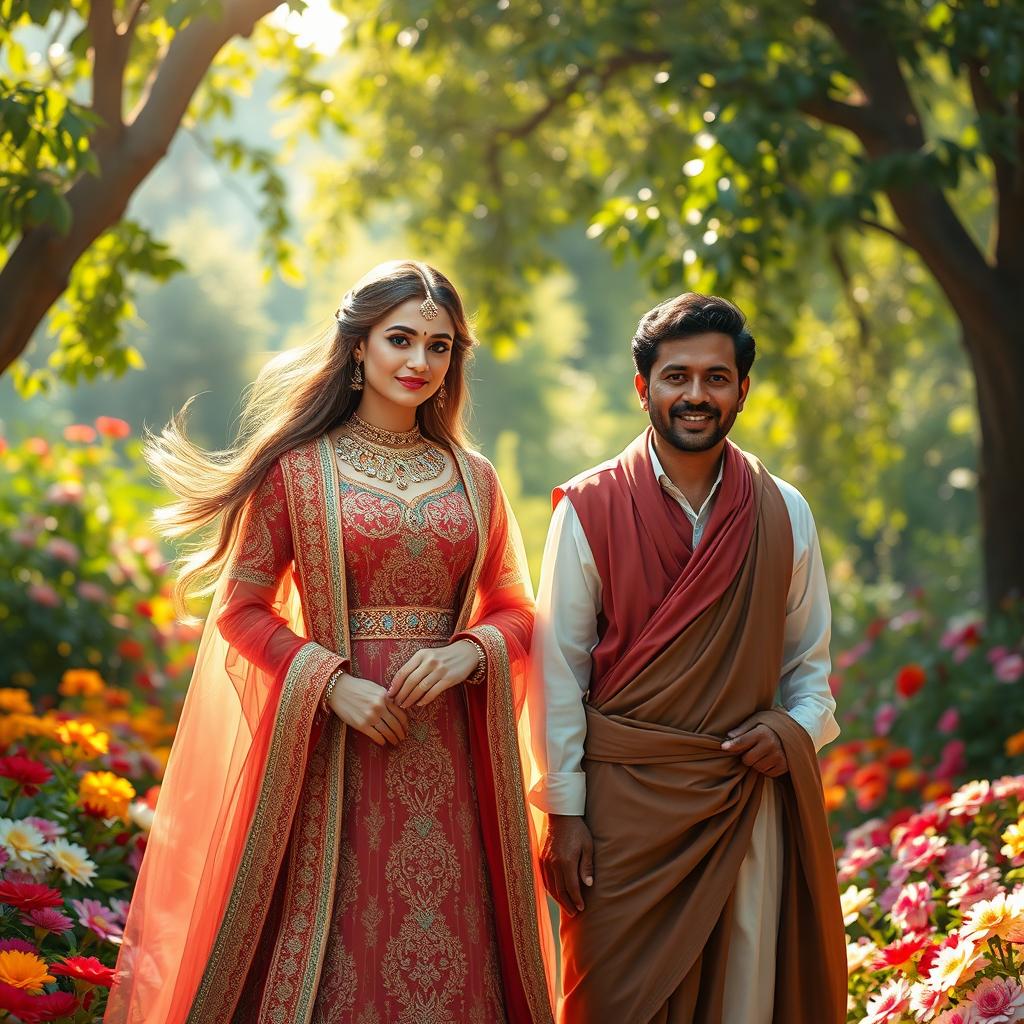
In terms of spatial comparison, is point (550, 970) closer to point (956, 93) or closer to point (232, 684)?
point (232, 684)

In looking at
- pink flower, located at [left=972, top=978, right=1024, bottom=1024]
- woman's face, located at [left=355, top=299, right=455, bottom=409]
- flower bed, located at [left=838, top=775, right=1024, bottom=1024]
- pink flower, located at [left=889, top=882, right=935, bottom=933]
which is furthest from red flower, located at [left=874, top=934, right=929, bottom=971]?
woman's face, located at [left=355, top=299, right=455, bottom=409]

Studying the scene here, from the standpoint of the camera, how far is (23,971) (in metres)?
2.89

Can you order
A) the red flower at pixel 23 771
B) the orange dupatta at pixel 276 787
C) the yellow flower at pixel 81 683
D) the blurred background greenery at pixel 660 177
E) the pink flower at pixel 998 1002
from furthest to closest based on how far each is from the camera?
the blurred background greenery at pixel 660 177, the yellow flower at pixel 81 683, the red flower at pixel 23 771, the orange dupatta at pixel 276 787, the pink flower at pixel 998 1002

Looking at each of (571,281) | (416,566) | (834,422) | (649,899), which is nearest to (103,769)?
(416,566)

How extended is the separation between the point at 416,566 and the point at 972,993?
1.51m

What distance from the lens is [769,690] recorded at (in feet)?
10.4

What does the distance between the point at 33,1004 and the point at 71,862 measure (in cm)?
68

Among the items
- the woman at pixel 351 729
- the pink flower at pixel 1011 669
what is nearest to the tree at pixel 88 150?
the woman at pixel 351 729

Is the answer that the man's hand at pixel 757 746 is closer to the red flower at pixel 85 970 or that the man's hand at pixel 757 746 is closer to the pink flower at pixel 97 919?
the red flower at pixel 85 970

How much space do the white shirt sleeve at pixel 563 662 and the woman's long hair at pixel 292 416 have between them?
42 cm

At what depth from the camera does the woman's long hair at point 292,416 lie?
10.8ft

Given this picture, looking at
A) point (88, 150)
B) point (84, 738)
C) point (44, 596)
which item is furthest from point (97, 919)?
point (44, 596)

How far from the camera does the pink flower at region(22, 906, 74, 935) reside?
3.17m

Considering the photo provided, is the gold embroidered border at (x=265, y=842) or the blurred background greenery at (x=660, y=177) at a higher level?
the blurred background greenery at (x=660, y=177)
